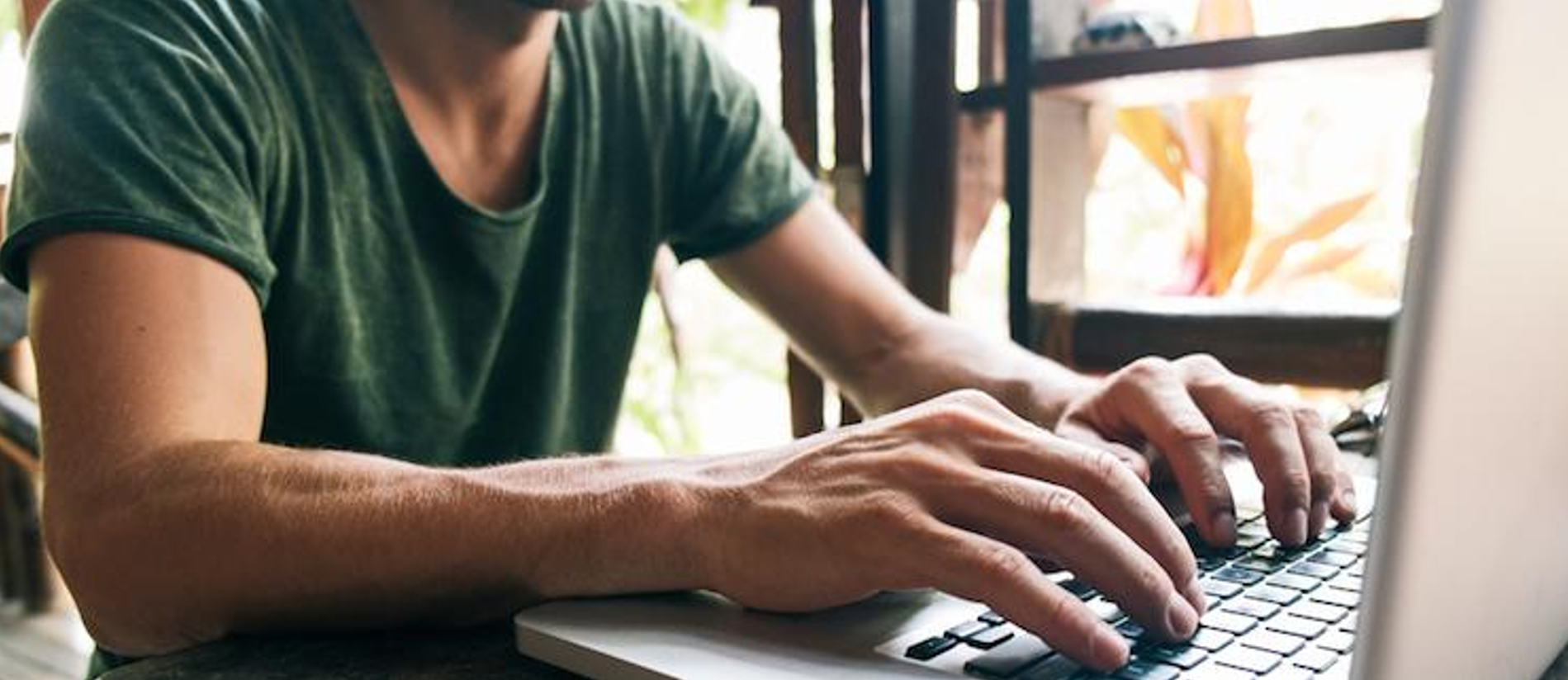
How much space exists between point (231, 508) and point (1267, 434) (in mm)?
526

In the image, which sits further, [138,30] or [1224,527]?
[138,30]

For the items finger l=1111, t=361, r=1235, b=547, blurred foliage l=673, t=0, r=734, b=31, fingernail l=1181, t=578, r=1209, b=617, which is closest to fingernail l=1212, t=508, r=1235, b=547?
finger l=1111, t=361, r=1235, b=547

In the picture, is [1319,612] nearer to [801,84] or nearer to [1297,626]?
[1297,626]

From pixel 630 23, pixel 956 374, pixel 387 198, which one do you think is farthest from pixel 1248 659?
pixel 630 23

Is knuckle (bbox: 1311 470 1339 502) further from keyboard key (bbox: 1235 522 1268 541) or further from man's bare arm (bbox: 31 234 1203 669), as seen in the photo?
man's bare arm (bbox: 31 234 1203 669)

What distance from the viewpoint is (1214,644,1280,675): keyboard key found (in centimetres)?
41

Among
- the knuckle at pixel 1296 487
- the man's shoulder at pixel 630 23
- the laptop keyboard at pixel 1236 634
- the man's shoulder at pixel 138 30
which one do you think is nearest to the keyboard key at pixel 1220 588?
the laptop keyboard at pixel 1236 634

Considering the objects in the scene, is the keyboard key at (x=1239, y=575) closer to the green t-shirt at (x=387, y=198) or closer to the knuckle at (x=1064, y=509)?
the knuckle at (x=1064, y=509)

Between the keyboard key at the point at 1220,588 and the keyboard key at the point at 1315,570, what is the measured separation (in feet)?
0.12

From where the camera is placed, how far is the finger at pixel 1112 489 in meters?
0.47

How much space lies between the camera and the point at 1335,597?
0.48m

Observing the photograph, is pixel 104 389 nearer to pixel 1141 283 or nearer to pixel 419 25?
pixel 419 25

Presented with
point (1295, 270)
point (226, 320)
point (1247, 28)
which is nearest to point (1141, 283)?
point (1295, 270)

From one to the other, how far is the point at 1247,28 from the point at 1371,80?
0.42 feet
